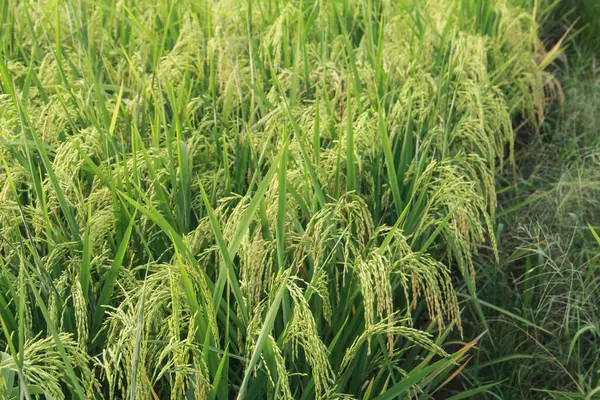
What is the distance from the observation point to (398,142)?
2188mm

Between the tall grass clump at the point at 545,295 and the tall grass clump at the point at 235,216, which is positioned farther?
the tall grass clump at the point at 545,295

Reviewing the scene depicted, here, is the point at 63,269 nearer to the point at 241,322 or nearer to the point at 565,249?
the point at 241,322

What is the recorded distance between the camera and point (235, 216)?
1.60 meters

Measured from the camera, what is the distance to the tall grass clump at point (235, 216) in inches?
57.4

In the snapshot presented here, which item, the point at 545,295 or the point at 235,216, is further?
the point at 545,295

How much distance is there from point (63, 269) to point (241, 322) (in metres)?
0.44

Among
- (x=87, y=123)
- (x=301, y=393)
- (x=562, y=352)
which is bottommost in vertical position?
(x=562, y=352)

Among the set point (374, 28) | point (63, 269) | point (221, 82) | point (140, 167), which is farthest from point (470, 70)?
point (63, 269)

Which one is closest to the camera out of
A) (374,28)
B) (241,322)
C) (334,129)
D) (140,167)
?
(241,322)

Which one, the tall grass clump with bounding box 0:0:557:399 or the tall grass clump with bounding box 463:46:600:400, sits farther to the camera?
the tall grass clump with bounding box 463:46:600:400

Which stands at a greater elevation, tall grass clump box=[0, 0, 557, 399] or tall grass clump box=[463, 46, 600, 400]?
tall grass clump box=[0, 0, 557, 399]

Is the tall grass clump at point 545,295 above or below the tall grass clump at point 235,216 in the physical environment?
below

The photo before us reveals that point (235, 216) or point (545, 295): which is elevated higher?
point (235, 216)

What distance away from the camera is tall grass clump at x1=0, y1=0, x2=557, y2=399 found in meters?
1.46
